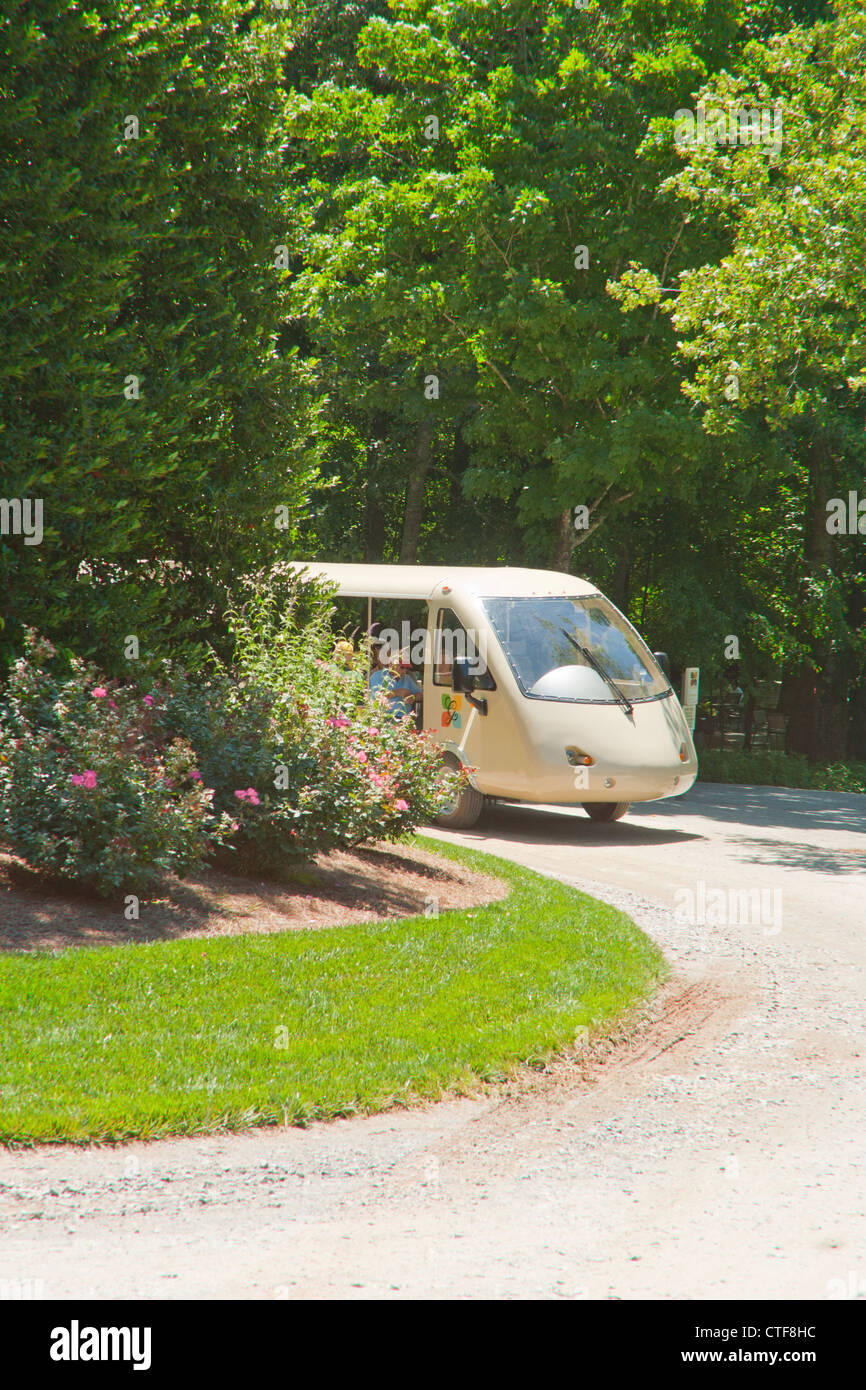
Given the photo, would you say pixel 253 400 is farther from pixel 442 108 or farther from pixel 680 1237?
pixel 442 108

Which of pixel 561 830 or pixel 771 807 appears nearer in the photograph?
pixel 561 830

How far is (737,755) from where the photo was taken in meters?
23.7

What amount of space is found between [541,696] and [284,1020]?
801cm

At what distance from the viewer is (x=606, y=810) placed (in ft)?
49.4

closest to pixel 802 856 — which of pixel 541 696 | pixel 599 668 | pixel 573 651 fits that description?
pixel 599 668

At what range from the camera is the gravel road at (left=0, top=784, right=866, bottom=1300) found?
3.77 metres

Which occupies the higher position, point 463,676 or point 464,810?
point 463,676

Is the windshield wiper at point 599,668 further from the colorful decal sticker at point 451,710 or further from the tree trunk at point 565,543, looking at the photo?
the tree trunk at point 565,543

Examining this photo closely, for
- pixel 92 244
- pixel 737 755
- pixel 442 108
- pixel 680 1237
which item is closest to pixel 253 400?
pixel 92 244

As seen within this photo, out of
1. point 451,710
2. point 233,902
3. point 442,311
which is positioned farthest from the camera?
point 442,311

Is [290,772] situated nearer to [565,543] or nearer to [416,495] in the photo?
[565,543]

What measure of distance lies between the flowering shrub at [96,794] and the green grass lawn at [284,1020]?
0.79 metres

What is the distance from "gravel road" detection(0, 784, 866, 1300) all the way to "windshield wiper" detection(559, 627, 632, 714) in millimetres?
6786

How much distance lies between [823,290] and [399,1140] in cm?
1257
